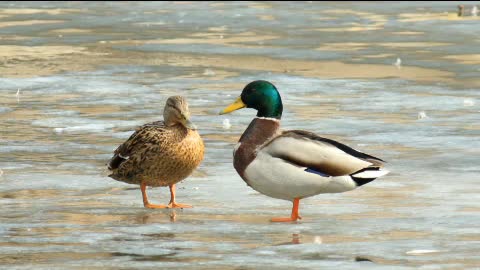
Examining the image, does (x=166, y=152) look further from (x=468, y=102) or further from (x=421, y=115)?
(x=468, y=102)

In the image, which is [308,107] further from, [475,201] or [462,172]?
[475,201]

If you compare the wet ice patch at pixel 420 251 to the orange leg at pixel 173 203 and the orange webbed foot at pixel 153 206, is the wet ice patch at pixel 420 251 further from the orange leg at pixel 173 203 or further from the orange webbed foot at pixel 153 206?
the orange webbed foot at pixel 153 206

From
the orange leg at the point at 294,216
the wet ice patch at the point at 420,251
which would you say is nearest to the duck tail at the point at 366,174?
the orange leg at the point at 294,216

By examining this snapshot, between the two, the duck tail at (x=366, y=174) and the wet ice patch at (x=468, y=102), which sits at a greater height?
the duck tail at (x=366, y=174)

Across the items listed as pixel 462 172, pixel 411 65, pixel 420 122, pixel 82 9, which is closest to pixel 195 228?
pixel 462 172

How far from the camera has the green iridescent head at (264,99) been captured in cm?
981

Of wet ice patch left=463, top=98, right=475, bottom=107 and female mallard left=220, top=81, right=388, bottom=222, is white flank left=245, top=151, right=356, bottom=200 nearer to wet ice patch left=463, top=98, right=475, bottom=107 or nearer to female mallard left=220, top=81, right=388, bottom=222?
female mallard left=220, top=81, right=388, bottom=222

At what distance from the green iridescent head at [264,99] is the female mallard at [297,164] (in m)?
0.19

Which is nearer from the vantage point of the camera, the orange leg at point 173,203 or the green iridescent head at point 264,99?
the green iridescent head at point 264,99

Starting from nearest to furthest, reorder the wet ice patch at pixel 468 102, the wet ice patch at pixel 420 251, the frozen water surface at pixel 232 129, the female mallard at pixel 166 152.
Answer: the wet ice patch at pixel 420 251 → the frozen water surface at pixel 232 129 → the female mallard at pixel 166 152 → the wet ice patch at pixel 468 102

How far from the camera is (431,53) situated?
75.0ft

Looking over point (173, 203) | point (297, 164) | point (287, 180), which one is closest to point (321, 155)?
point (297, 164)

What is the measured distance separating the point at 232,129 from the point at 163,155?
4779mm

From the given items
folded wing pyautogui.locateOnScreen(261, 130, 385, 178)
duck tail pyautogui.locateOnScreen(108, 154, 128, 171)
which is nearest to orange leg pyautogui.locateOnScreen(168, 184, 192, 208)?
duck tail pyautogui.locateOnScreen(108, 154, 128, 171)
